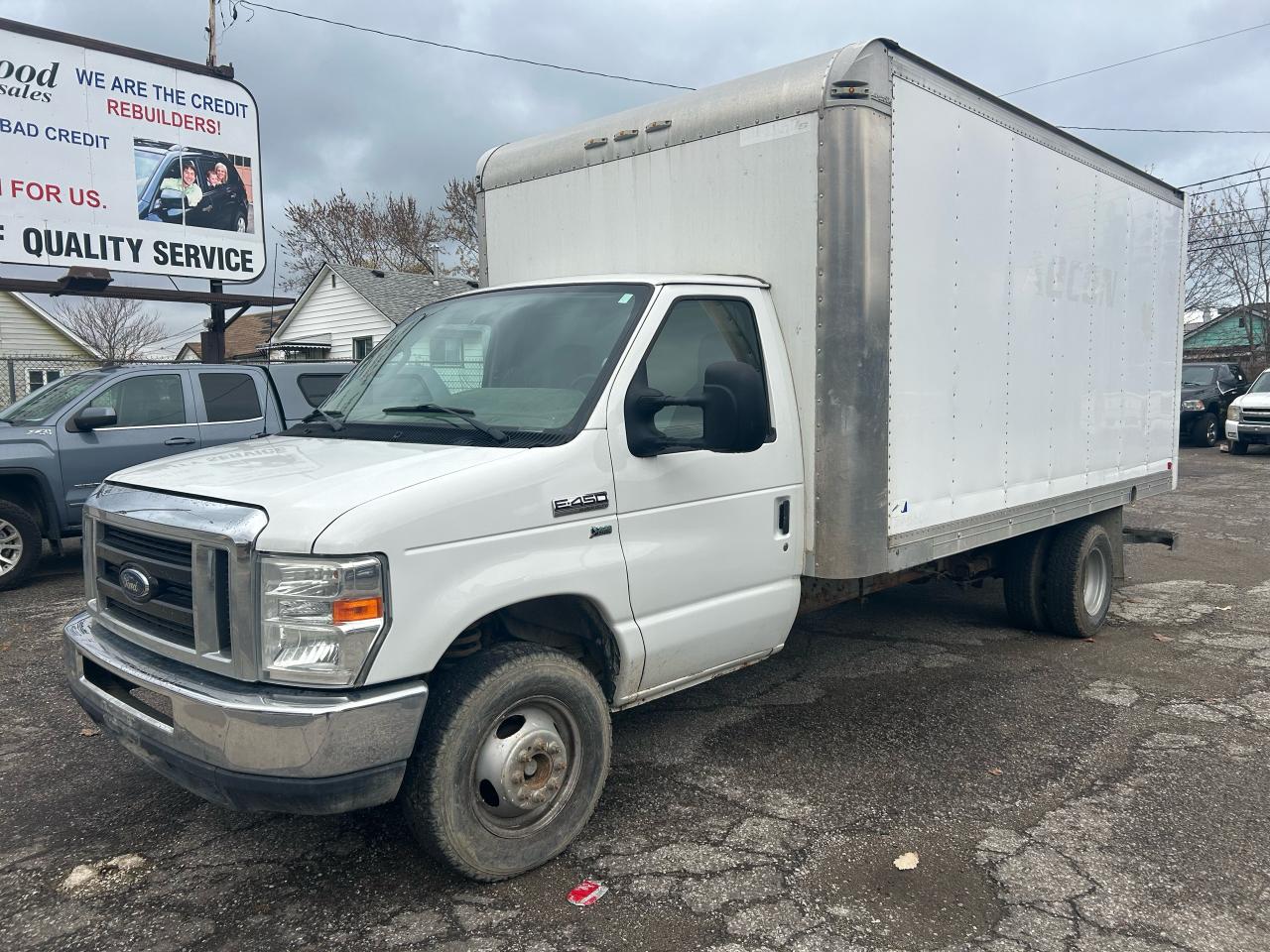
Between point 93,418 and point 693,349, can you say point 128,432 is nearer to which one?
point 93,418

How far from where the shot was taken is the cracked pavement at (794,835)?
10.4ft

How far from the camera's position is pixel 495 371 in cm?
407

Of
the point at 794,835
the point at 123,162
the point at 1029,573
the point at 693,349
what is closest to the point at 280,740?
the point at 794,835

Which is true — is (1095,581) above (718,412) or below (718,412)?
below

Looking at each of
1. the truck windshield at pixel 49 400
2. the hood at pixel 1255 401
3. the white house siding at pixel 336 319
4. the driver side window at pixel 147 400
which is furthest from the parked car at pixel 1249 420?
the white house siding at pixel 336 319

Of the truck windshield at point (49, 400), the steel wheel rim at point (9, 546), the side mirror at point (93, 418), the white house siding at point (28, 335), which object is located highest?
the white house siding at point (28, 335)

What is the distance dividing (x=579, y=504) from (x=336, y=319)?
2764 cm

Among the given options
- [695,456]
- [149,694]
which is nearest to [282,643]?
[149,694]

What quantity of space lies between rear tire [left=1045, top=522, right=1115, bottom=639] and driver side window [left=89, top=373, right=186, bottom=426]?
776cm

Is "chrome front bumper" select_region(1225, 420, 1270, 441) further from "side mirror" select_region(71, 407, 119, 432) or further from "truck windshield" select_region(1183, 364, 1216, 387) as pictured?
"side mirror" select_region(71, 407, 119, 432)

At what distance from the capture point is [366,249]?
4125 centimetres

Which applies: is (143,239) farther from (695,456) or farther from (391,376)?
(695,456)

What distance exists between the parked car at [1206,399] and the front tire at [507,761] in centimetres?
2162

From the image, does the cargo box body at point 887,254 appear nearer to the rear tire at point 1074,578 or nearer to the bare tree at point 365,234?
the rear tire at point 1074,578
